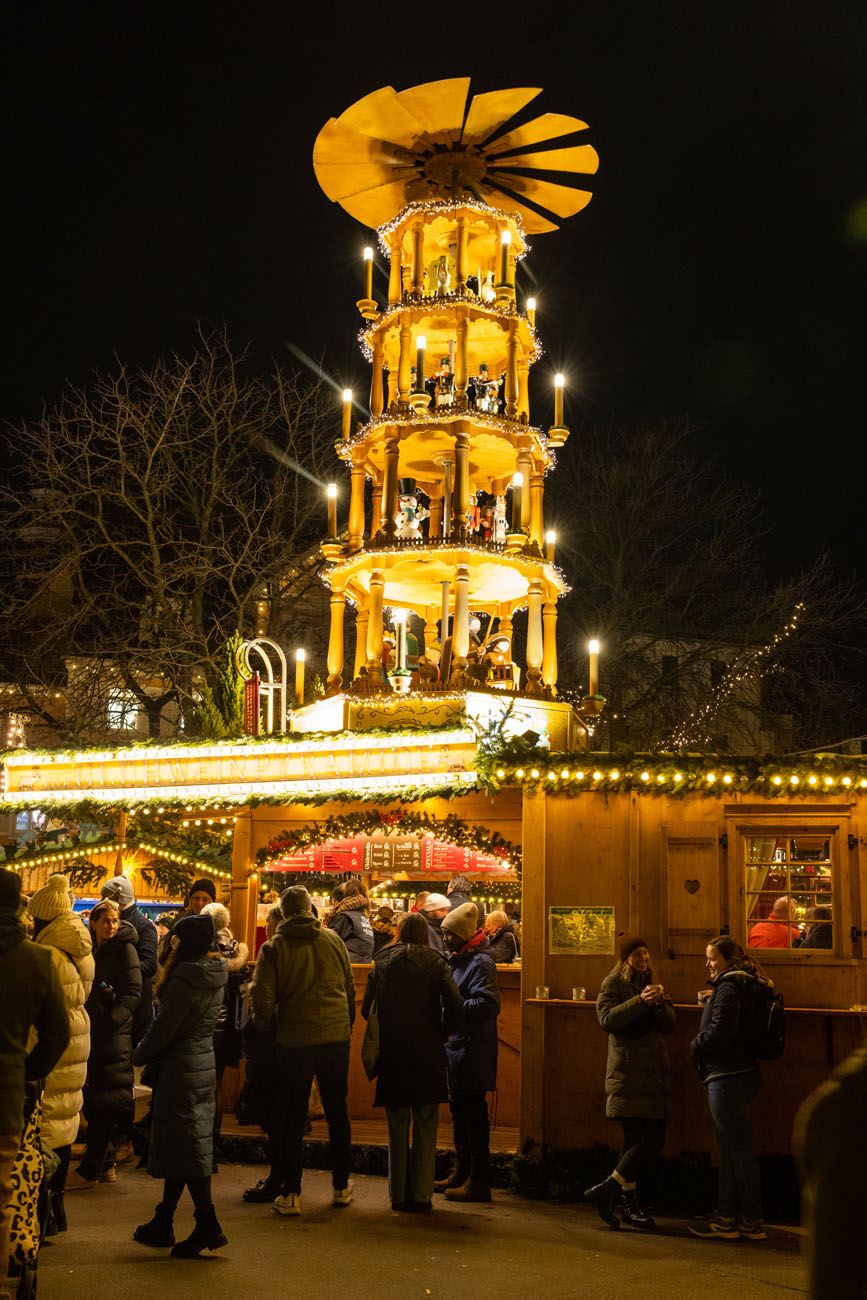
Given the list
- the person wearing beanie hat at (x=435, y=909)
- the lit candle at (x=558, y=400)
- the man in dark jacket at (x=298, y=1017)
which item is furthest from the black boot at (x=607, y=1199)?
the lit candle at (x=558, y=400)

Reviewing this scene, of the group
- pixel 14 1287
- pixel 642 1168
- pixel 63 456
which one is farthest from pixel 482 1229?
pixel 63 456

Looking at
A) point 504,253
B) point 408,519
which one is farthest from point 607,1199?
point 504,253

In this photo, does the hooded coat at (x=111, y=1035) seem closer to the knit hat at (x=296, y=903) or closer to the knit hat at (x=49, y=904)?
the knit hat at (x=296, y=903)

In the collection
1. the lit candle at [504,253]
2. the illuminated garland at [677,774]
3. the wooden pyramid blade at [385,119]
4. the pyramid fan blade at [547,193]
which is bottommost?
the illuminated garland at [677,774]

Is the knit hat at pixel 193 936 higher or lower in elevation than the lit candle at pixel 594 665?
lower

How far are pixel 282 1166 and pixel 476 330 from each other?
34.1 ft

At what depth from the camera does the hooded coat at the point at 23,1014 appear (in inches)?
226

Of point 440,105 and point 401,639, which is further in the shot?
point 401,639

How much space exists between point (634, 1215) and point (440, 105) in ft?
39.2

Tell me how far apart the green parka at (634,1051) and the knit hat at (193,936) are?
2.95m

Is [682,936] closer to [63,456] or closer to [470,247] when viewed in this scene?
[470,247]

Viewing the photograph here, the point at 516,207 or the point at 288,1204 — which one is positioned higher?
the point at 516,207

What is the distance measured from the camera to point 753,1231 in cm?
881

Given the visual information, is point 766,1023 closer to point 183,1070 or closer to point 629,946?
point 629,946
